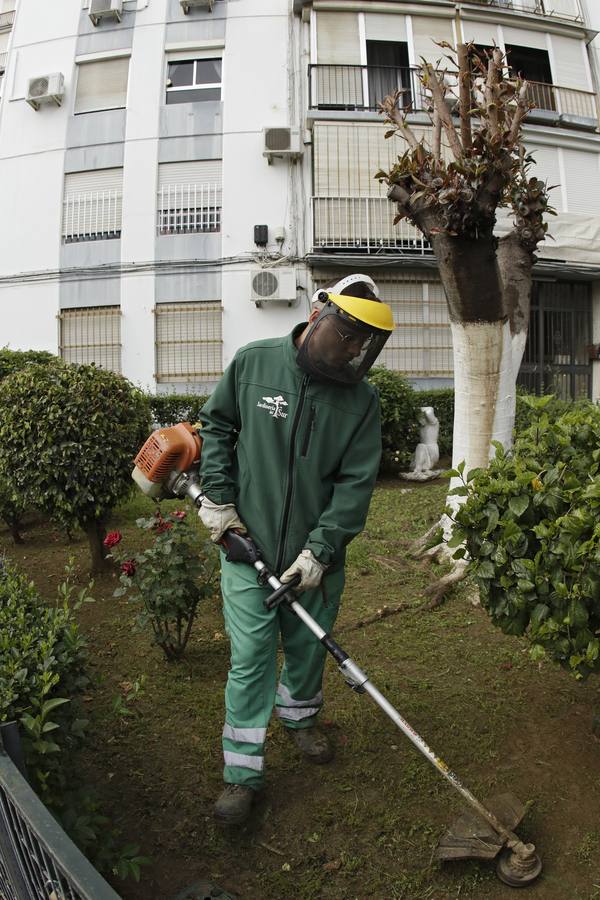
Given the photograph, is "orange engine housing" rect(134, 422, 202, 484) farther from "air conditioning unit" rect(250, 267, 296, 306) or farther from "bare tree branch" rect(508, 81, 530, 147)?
"air conditioning unit" rect(250, 267, 296, 306)

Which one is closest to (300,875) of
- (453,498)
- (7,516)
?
(453,498)

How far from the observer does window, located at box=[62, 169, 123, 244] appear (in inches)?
565

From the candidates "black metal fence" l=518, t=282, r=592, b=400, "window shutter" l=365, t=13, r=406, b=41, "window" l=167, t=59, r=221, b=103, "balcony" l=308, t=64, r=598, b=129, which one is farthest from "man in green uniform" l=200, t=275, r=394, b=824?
"window shutter" l=365, t=13, r=406, b=41

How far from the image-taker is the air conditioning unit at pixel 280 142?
1341cm

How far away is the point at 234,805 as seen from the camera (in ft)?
8.41

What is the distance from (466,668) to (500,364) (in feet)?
7.73

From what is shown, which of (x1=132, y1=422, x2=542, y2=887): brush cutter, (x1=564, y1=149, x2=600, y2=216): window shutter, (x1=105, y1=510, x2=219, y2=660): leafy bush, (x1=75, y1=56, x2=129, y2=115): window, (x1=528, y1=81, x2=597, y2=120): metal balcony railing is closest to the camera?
(x1=132, y1=422, x2=542, y2=887): brush cutter

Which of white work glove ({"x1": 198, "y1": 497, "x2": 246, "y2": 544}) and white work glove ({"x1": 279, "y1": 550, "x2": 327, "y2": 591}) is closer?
white work glove ({"x1": 279, "y1": 550, "x2": 327, "y2": 591})

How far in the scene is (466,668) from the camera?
3812 mm

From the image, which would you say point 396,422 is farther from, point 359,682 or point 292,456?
point 359,682

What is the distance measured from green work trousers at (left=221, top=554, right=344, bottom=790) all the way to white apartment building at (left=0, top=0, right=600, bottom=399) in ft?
36.5

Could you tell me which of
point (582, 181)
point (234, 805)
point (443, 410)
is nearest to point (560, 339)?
point (582, 181)

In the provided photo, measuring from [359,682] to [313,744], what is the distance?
0.70 m

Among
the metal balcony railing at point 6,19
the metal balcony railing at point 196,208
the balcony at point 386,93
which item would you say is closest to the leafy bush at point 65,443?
the metal balcony railing at point 196,208
